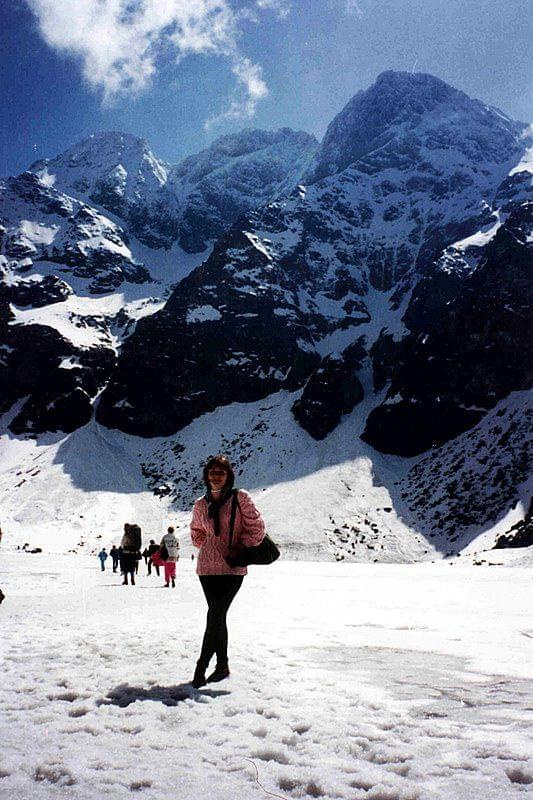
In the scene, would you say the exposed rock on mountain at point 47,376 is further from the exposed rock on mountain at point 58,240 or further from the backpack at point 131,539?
the backpack at point 131,539

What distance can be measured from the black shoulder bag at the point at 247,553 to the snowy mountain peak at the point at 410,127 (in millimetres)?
161604

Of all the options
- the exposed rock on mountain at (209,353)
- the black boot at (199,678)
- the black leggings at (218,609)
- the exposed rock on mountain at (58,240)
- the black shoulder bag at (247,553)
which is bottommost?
the black boot at (199,678)

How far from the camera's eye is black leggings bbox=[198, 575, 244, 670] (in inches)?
177

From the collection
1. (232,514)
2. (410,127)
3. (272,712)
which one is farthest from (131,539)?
(410,127)

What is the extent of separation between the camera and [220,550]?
14.9 ft

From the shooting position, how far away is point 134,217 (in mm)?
163750

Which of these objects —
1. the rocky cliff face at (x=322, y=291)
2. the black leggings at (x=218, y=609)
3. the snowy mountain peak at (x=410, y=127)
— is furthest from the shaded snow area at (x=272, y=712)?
the snowy mountain peak at (x=410, y=127)

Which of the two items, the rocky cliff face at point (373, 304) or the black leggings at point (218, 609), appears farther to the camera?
the rocky cliff face at point (373, 304)

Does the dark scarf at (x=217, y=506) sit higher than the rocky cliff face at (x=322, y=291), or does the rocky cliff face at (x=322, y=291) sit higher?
the rocky cliff face at (x=322, y=291)

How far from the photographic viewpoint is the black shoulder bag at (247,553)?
174 inches

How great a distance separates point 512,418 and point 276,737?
5436 cm

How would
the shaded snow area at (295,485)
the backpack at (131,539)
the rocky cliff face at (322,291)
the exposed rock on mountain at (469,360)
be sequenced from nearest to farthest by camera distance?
the backpack at (131,539) < the shaded snow area at (295,485) < the exposed rock on mountain at (469,360) < the rocky cliff face at (322,291)

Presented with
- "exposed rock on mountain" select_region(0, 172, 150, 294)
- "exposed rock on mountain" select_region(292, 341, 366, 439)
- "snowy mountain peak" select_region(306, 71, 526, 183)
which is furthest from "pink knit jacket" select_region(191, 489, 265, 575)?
"snowy mountain peak" select_region(306, 71, 526, 183)

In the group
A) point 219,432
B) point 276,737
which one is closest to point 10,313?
point 219,432
